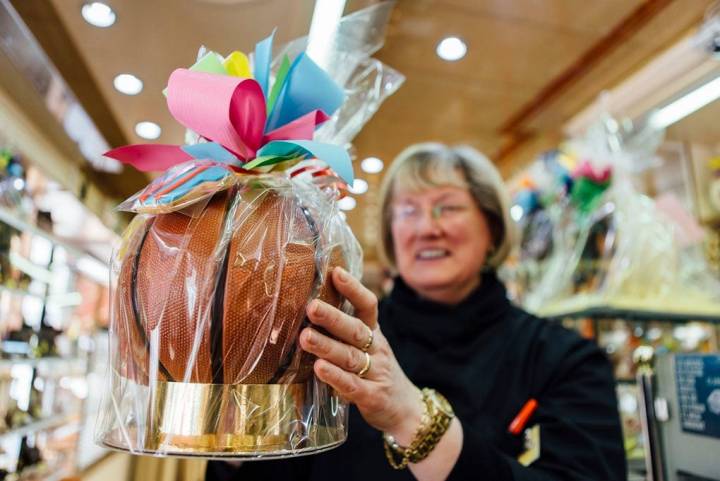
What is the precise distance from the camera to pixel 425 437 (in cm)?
60

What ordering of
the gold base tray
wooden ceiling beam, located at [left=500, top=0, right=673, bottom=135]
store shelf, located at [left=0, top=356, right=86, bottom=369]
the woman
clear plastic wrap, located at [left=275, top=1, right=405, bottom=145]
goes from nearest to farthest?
the gold base tray → the woman → clear plastic wrap, located at [left=275, top=1, right=405, bottom=145] → wooden ceiling beam, located at [left=500, top=0, right=673, bottom=135] → store shelf, located at [left=0, top=356, right=86, bottom=369]

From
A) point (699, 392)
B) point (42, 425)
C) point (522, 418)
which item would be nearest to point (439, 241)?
point (522, 418)

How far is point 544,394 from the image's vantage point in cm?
88

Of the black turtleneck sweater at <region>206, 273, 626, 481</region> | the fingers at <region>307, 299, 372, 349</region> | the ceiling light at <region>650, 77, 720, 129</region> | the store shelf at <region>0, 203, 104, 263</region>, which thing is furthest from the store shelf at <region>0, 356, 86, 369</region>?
the ceiling light at <region>650, 77, 720, 129</region>

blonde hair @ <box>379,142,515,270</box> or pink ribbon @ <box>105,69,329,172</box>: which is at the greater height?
blonde hair @ <box>379,142,515,270</box>

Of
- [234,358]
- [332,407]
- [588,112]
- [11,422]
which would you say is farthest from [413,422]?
[588,112]

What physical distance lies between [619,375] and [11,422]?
1.77 metres

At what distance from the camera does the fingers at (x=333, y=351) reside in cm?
43

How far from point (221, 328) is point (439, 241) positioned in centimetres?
66

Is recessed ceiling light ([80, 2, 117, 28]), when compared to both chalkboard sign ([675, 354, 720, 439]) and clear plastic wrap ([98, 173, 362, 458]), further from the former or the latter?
chalkboard sign ([675, 354, 720, 439])

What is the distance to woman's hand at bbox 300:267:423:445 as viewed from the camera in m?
0.44

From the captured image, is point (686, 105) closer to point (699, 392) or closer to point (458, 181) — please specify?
point (458, 181)

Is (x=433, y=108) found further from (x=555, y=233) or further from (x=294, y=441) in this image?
Answer: (x=294, y=441)

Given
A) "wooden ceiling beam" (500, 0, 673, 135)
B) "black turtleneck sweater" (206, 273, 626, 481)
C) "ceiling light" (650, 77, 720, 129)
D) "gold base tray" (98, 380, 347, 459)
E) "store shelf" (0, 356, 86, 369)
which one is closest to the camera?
"gold base tray" (98, 380, 347, 459)
